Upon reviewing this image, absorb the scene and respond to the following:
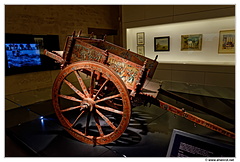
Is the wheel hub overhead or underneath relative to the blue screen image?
underneath

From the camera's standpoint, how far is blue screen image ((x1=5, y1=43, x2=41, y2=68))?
4242mm

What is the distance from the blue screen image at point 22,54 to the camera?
4.24 m

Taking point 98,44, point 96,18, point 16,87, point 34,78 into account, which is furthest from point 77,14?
point 98,44

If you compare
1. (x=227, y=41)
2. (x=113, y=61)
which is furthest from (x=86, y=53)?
(x=227, y=41)

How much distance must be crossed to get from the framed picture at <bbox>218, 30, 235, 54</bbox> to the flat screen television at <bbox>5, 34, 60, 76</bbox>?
15.4 feet

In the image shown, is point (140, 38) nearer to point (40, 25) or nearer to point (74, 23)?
point (74, 23)

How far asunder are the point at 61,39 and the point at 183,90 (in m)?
4.00

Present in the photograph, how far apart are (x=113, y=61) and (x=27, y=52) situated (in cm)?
352

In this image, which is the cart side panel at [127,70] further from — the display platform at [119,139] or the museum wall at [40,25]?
the museum wall at [40,25]

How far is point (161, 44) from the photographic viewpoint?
5.43 metres

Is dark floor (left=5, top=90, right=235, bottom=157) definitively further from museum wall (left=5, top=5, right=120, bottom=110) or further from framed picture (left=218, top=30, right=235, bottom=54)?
framed picture (left=218, top=30, right=235, bottom=54)

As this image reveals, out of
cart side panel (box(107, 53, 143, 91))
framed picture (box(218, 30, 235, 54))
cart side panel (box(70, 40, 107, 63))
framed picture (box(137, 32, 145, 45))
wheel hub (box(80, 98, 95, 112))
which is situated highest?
framed picture (box(137, 32, 145, 45))

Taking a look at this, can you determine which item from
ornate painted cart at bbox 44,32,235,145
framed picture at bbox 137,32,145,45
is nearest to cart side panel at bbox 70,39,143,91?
ornate painted cart at bbox 44,32,235,145

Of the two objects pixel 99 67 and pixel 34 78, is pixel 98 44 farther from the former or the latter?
pixel 34 78
